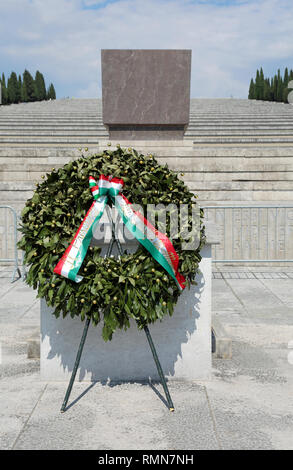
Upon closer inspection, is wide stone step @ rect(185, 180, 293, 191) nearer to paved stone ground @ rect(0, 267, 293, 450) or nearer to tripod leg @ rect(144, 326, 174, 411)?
paved stone ground @ rect(0, 267, 293, 450)

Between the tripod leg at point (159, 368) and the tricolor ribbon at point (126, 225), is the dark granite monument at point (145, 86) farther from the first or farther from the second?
the tripod leg at point (159, 368)

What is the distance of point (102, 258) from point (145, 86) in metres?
10.7

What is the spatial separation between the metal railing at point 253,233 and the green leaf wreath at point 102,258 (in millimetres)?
5512

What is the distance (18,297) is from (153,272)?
12.8 feet

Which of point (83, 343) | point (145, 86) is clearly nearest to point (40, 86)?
point (145, 86)

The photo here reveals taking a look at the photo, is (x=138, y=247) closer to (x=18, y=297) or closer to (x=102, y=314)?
(x=102, y=314)

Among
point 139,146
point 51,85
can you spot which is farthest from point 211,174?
point 51,85

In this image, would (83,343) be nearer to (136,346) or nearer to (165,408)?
(136,346)

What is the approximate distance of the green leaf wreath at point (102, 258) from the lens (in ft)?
12.1

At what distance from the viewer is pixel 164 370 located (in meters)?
4.15

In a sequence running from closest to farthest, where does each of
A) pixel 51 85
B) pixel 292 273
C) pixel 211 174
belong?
pixel 292 273 < pixel 211 174 < pixel 51 85

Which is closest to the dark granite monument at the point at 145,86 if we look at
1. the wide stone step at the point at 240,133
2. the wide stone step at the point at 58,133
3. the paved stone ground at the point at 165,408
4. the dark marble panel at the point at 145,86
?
the dark marble panel at the point at 145,86

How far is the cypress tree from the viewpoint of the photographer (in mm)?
61281

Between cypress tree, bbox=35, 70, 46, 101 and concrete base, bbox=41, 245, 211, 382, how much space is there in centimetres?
6155
